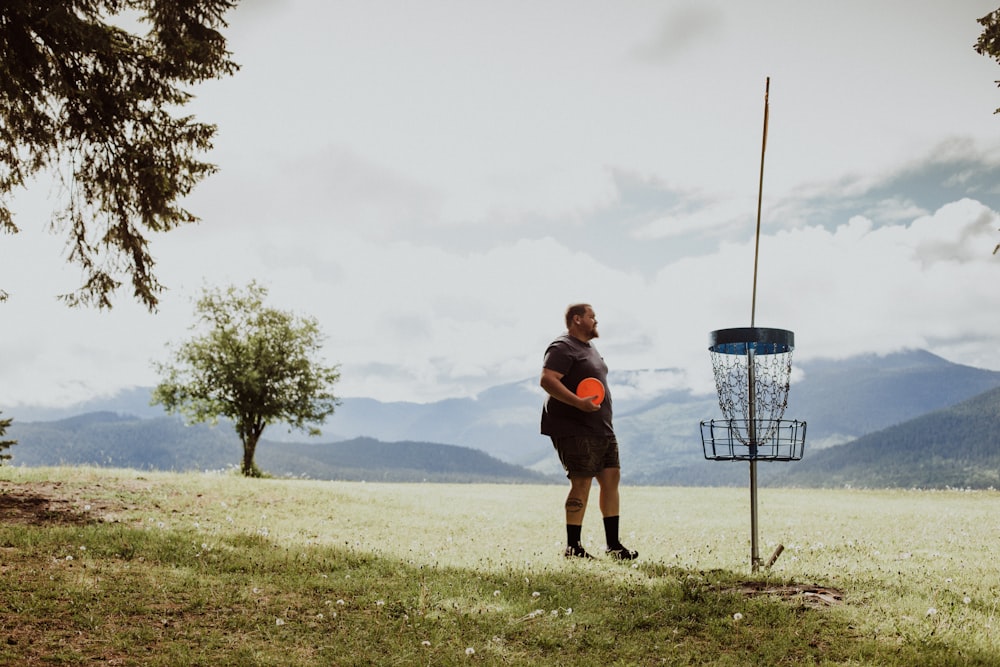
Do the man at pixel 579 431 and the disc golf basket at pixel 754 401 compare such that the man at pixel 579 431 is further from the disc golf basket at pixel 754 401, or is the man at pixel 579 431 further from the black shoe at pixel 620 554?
the disc golf basket at pixel 754 401

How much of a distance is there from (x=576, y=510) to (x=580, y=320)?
2649 millimetres

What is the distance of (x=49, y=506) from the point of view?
472 inches

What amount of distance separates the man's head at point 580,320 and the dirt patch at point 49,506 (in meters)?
7.97

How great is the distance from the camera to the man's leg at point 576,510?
9.80 metres

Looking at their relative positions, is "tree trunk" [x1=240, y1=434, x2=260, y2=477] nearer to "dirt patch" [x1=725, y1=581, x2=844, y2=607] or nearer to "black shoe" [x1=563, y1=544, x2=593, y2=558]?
"black shoe" [x1=563, y1=544, x2=593, y2=558]

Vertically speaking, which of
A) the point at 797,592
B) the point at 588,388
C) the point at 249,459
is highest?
the point at 588,388

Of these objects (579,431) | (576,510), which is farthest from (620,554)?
(579,431)

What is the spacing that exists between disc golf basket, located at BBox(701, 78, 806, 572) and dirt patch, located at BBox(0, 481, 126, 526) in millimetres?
9603

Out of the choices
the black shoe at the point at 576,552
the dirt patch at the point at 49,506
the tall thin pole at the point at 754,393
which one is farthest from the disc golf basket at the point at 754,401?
the dirt patch at the point at 49,506

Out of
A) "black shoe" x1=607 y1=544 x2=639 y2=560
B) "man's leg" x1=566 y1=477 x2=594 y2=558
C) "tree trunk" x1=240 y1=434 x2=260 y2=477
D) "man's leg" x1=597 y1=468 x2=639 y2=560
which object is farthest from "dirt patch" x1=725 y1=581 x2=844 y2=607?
"tree trunk" x1=240 y1=434 x2=260 y2=477

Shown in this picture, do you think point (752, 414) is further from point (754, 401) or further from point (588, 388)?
point (588, 388)

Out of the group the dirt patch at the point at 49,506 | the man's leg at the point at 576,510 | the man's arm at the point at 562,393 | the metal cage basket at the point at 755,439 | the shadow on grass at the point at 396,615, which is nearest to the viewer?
the shadow on grass at the point at 396,615

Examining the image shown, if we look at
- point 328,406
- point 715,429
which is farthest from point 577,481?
point 328,406

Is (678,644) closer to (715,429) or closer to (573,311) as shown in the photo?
(715,429)
